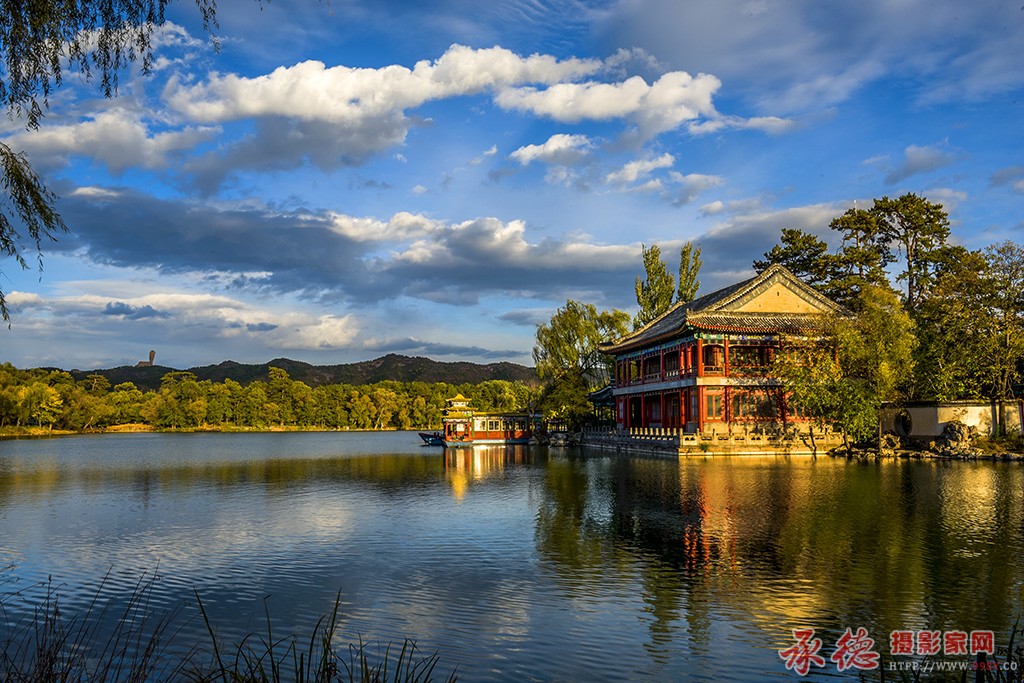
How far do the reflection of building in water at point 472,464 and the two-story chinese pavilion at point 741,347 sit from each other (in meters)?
11.7

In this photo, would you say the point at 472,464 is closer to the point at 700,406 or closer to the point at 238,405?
the point at 700,406

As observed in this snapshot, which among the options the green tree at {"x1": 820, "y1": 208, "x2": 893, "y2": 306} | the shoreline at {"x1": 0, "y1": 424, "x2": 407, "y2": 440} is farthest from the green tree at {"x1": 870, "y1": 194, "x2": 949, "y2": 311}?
the shoreline at {"x1": 0, "y1": 424, "x2": 407, "y2": 440}

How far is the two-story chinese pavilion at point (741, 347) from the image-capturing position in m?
45.1

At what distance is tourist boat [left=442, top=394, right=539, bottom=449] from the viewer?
64438 mm

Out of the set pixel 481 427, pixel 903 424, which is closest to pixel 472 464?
pixel 481 427

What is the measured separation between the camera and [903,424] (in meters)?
45.5

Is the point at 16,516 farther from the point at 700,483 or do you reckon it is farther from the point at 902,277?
the point at 902,277

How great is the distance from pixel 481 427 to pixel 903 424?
33.8m

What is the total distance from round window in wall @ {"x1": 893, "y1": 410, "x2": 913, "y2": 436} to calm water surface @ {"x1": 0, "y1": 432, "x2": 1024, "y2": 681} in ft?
49.9

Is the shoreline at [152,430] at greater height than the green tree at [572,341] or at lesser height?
lesser

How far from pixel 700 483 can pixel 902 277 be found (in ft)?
129

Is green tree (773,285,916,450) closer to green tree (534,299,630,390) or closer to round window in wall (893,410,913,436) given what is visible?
round window in wall (893,410,913,436)

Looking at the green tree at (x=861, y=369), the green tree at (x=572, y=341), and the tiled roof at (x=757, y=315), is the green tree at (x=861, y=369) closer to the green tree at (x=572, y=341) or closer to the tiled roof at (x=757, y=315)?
the tiled roof at (x=757, y=315)

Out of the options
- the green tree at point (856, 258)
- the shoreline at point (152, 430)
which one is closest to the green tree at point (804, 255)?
the green tree at point (856, 258)
